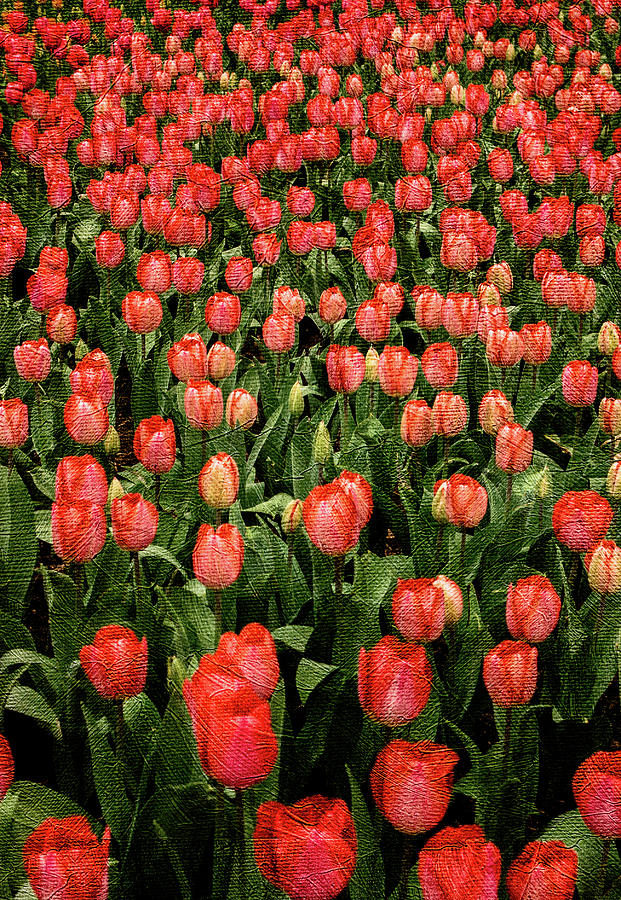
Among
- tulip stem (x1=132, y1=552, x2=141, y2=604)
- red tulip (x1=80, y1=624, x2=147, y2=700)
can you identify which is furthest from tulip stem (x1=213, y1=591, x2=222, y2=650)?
red tulip (x1=80, y1=624, x2=147, y2=700)

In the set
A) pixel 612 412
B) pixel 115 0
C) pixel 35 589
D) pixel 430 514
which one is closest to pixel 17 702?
pixel 35 589

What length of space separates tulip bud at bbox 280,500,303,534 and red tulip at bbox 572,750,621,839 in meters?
0.68

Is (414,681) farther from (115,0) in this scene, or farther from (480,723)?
(115,0)

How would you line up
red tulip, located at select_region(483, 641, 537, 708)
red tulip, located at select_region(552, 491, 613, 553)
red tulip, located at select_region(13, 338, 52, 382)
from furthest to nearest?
red tulip, located at select_region(13, 338, 52, 382) < red tulip, located at select_region(552, 491, 613, 553) < red tulip, located at select_region(483, 641, 537, 708)

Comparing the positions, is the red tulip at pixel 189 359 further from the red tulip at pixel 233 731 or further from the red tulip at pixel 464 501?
the red tulip at pixel 233 731

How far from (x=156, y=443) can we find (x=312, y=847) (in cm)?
92

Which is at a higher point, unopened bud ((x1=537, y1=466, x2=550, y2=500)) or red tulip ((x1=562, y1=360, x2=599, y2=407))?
red tulip ((x1=562, y1=360, x2=599, y2=407))

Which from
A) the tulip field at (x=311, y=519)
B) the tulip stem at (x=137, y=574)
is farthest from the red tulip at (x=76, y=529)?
the tulip stem at (x=137, y=574)

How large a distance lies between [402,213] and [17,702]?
1.99 metres

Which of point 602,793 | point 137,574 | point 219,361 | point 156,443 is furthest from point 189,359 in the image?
point 602,793

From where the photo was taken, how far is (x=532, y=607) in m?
1.29

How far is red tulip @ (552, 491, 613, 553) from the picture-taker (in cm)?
144

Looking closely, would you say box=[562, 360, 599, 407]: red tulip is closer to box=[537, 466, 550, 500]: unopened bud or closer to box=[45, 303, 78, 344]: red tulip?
box=[537, 466, 550, 500]: unopened bud

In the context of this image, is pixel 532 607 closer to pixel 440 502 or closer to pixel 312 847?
pixel 440 502
